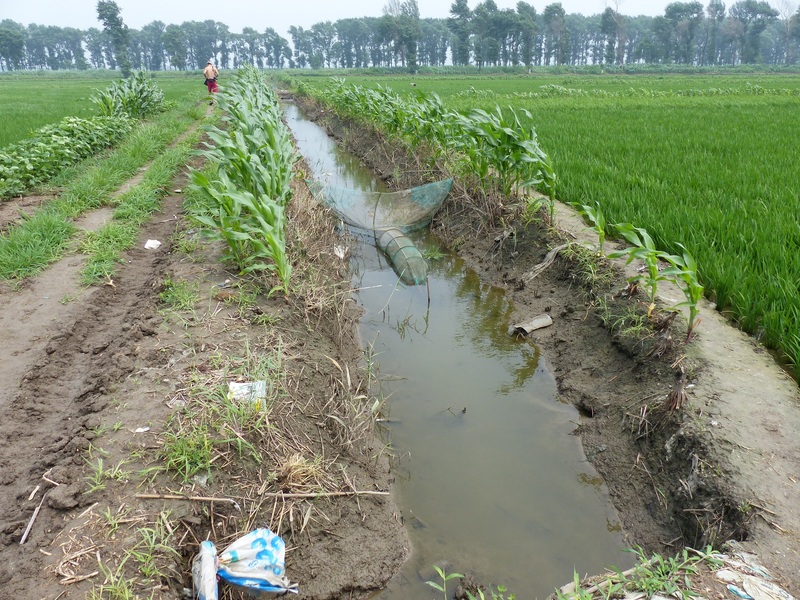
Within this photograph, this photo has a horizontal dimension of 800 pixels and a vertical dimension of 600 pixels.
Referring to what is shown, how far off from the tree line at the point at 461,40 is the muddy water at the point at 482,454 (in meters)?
58.5

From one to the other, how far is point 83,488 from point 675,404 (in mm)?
2943

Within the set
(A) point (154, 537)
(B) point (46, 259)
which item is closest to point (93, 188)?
(B) point (46, 259)

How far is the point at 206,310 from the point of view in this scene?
12.3 ft

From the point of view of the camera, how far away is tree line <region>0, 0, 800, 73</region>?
65.8 m

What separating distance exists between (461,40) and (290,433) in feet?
243

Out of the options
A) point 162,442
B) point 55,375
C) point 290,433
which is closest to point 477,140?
point 290,433

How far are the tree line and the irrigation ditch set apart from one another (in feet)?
194

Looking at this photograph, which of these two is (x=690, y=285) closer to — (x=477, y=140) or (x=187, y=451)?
(x=187, y=451)

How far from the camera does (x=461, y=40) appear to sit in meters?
68.2

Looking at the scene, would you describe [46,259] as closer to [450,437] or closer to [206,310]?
[206,310]

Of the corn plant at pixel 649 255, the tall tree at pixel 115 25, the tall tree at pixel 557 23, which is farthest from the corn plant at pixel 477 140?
the tall tree at pixel 557 23

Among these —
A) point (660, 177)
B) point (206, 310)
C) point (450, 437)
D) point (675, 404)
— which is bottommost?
point (450, 437)

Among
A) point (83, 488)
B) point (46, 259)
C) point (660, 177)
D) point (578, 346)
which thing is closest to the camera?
point (83, 488)

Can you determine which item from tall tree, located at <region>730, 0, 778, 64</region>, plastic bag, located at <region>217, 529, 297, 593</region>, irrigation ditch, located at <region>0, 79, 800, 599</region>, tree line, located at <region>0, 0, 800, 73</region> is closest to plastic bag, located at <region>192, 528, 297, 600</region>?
plastic bag, located at <region>217, 529, 297, 593</region>
